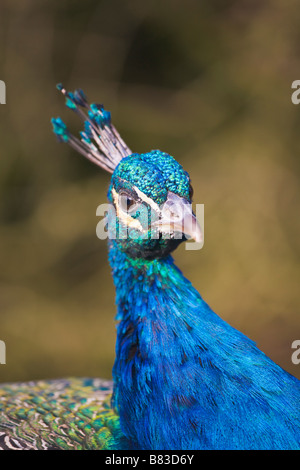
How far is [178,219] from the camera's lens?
162 cm

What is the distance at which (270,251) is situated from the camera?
157 inches

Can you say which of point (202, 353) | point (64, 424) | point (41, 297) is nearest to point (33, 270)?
point (41, 297)

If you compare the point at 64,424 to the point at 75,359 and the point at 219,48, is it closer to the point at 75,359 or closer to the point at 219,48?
the point at 75,359

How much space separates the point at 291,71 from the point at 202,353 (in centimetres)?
266

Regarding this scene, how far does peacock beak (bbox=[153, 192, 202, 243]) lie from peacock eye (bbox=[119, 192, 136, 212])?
11cm

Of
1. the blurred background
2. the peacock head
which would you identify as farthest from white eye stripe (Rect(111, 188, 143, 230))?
the blurred background

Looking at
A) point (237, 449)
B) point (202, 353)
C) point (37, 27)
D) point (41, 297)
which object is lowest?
point (237, 449)

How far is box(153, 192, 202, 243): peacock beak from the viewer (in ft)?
5.22

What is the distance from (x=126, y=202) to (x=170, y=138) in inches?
89.1
